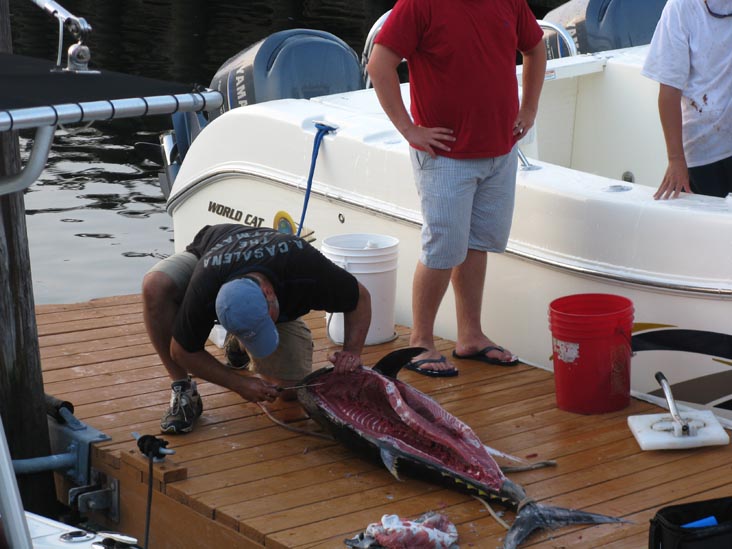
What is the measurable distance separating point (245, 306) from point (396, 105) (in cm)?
113

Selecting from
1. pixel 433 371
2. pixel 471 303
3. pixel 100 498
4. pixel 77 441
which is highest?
pixel 471 303

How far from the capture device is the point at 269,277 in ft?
13.9

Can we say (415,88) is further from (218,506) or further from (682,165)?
(218,506)

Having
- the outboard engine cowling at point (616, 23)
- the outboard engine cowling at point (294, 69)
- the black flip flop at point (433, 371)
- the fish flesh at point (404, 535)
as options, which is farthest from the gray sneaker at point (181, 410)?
the outboard engine cowling at point (616, 23)

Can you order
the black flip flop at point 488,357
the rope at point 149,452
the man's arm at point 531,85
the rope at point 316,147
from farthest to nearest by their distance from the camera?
1. the rope at point 316,147
2. the black flip flop at point 488,357
3. the man's arm at point 531,85
4. the rope at point 149,452

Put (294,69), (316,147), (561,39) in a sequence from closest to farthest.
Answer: (316,147)
(294,69)
(561,39)

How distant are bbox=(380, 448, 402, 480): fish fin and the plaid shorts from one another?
0.99 metres

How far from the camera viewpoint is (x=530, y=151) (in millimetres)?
→ 5762

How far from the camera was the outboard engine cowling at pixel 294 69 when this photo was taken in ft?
22.3

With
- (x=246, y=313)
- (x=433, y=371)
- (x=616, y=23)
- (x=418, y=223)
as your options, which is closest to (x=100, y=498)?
Result: (x=246, y=313)

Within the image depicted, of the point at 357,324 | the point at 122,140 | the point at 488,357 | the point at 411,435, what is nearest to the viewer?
the point at 411,435

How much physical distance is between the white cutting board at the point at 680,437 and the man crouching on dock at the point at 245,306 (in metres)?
1.04

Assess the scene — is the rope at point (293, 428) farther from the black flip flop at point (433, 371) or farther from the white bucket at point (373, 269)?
the white bucket at point (373, 269)

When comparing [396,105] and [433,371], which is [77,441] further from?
[396,105]
